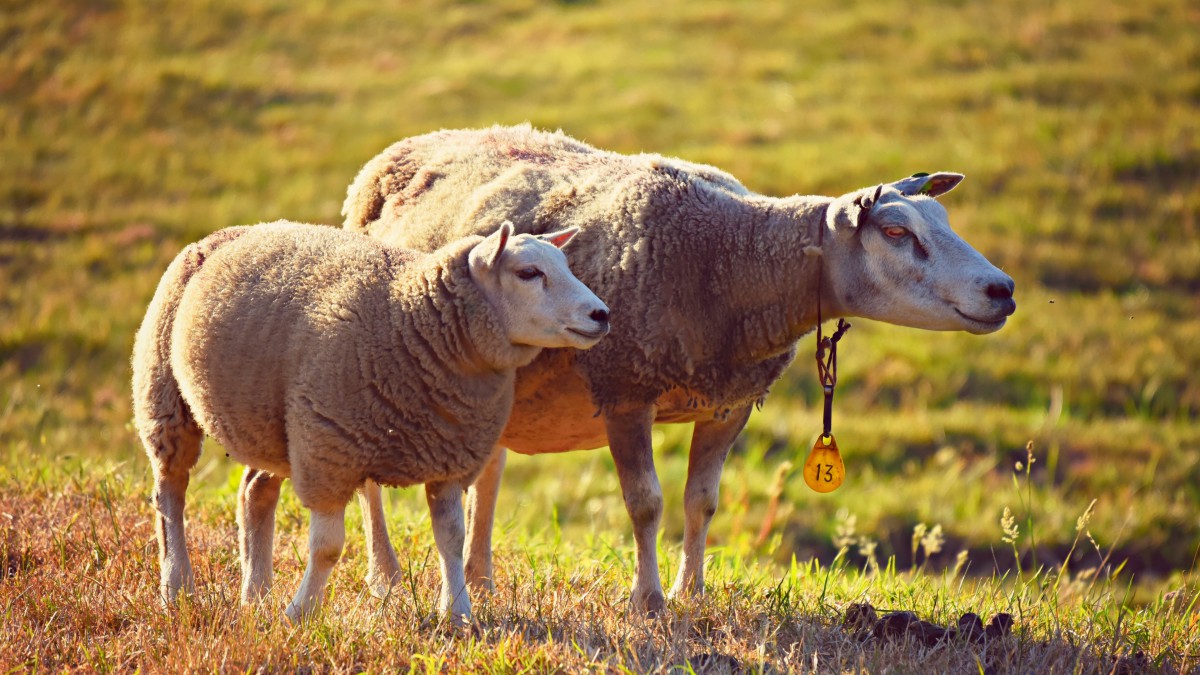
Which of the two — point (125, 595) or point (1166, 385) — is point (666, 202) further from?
point (1166, 385)

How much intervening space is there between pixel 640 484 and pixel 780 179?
854 cm

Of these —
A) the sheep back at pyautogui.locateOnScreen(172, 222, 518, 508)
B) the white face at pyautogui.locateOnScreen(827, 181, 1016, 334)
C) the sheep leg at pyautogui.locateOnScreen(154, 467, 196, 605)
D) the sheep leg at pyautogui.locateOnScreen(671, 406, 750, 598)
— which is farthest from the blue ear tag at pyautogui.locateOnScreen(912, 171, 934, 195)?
the sheep leg at pyautogui.locateOnScreen(154, 467, 196, 605)

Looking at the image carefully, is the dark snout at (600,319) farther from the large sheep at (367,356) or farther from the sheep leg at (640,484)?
the sheep leg at (640,484)

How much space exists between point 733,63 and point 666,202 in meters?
12.2

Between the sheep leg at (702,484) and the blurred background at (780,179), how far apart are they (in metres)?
1.27

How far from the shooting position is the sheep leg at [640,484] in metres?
5.05

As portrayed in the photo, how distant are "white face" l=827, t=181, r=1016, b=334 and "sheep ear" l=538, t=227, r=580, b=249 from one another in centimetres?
96

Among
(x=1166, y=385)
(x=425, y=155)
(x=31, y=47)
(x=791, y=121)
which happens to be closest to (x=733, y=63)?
(x=791, y=121)

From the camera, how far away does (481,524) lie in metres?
5.87

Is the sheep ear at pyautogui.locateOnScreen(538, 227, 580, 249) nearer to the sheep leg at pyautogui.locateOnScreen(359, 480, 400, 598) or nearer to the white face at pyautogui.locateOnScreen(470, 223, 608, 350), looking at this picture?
the white face at pyautogui.locateOnScreen(470, 223, 608, 350)

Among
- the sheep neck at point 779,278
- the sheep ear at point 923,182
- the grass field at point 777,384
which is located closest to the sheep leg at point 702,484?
the grass field at point 777,384

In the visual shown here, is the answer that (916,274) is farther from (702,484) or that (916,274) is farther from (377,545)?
(377,545)

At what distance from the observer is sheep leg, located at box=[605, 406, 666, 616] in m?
5.05

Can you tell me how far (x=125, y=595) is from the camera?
15.6 ft
